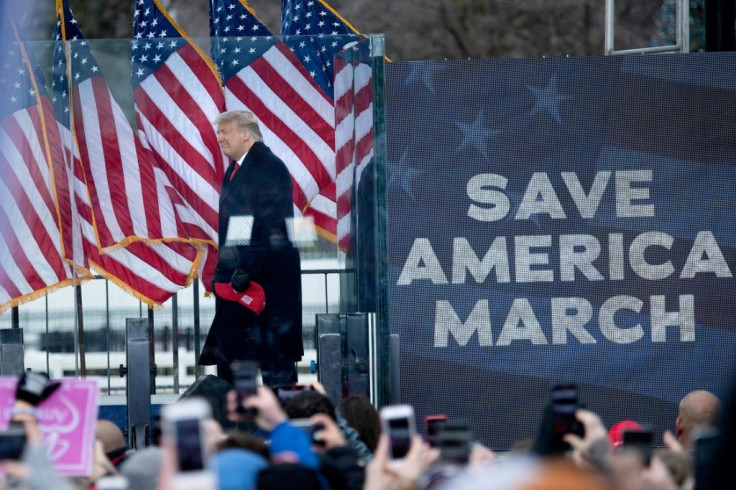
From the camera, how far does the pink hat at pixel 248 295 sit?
25.3 ft

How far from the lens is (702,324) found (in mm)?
10109

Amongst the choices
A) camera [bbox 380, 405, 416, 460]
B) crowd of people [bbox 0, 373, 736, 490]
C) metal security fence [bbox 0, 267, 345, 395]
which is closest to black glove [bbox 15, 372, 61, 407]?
crowd of people [bbox 0, 373, 736, 490]

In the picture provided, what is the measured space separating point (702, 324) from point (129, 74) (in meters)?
4.53

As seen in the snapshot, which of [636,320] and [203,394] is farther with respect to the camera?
[636,320]

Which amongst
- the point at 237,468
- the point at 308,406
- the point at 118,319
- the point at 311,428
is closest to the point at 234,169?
the point at 118,319

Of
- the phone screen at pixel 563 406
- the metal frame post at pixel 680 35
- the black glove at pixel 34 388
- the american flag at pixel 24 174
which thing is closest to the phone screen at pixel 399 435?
the phone screen at pixel 563 406

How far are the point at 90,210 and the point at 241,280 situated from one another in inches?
35.9

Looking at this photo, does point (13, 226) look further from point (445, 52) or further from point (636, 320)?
point (445, 52)

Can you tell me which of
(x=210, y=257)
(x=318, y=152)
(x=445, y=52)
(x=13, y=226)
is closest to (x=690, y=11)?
(x=318, y=152)

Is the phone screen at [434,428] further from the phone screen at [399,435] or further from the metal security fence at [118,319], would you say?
the metal security fence at [118,319]

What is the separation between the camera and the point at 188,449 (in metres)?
2.69

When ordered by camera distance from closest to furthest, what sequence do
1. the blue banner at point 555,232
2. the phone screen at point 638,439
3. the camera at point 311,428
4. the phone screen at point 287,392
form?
the phone screen at point 638,439 → the camera at point 311,428 → the phone screen at point 287,392 → the blue banner at point 555,232

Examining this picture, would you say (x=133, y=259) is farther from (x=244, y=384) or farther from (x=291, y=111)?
(x=244, y=384)

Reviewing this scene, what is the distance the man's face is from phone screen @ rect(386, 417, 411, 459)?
3.88 meters
